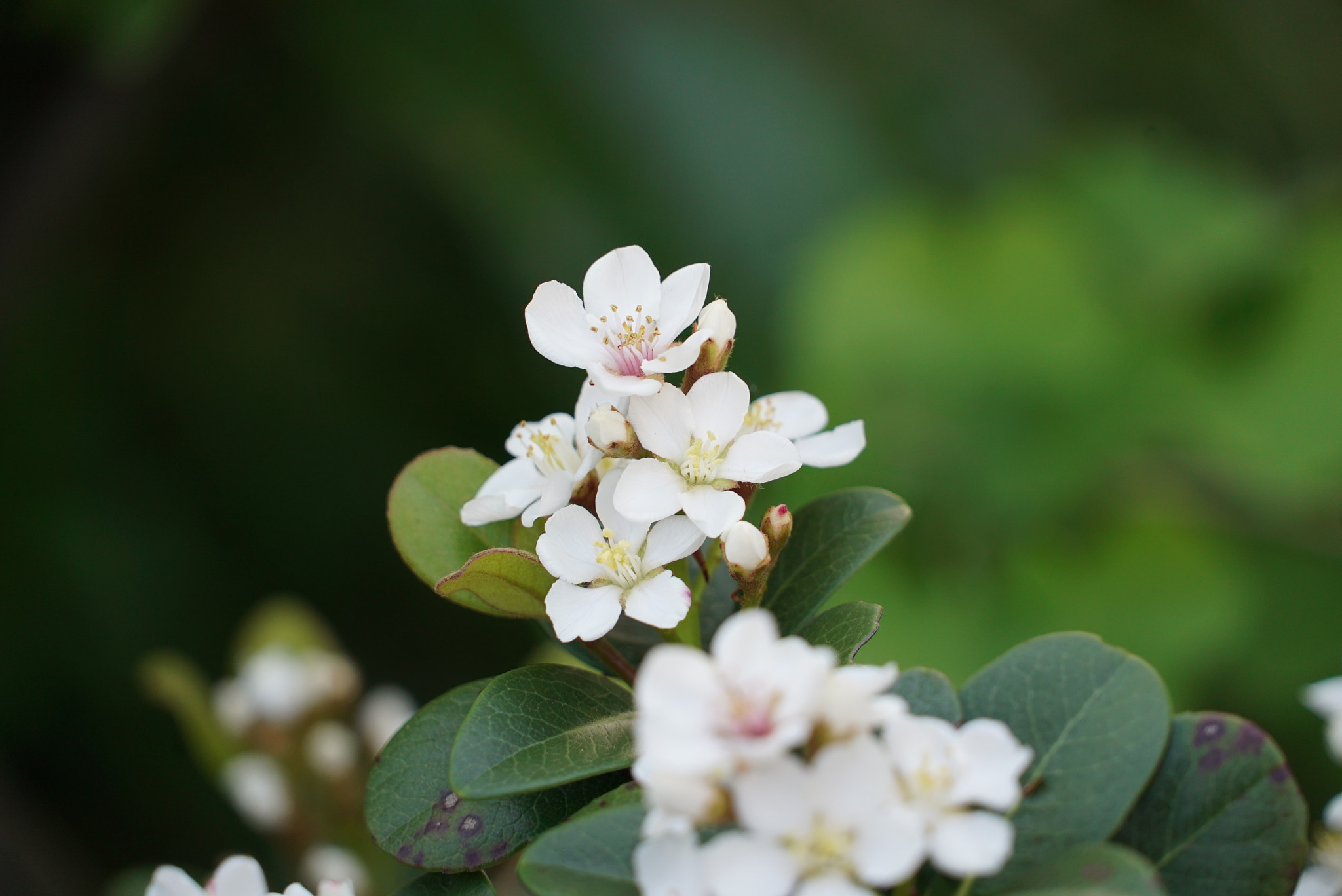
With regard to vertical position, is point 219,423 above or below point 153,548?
above

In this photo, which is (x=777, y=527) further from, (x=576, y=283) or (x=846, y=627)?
(x=576, y=283)

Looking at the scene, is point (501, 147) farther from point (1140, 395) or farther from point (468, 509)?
point (468, 509)

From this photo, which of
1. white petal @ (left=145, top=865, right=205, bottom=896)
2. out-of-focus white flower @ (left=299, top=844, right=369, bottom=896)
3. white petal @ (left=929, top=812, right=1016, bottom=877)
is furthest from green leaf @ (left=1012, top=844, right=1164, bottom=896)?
out-of-focus white flower @ (left=299, top=844, right=369, bottom=896)

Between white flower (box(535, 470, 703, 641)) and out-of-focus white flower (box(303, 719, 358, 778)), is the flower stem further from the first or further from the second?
out-of-focus white flower (box(303, 719, 358, 778))

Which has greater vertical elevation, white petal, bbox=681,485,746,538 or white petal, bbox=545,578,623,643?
white petal, bbox=681,485,746,538

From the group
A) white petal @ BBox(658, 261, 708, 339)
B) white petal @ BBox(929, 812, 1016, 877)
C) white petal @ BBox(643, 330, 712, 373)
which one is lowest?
white petal @ BBox(929, 812, 1016, 877)

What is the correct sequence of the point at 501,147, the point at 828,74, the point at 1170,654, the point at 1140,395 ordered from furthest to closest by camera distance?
the point at 828,74 → the point at 501,147 → the point at 1140,395 → the point at 1170,654

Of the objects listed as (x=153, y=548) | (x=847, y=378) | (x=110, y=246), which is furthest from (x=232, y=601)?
(x=847, y=378)

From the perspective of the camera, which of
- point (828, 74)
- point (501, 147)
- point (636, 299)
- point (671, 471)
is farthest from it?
point (828, 74)
